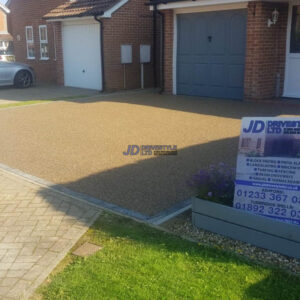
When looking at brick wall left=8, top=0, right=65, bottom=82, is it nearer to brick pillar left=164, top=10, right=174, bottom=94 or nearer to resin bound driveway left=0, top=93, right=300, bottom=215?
brick pillar left=164, top=10, right=174, bottom=94

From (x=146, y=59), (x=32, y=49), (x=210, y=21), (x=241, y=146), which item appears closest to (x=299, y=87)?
(x=210, y=21)

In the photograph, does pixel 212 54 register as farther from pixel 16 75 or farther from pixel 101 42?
pixel 16 75

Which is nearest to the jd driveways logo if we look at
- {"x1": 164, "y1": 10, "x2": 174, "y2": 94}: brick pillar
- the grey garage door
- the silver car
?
the grey garage door

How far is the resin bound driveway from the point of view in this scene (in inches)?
226

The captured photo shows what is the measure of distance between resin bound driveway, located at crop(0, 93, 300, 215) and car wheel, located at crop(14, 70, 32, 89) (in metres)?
5.56

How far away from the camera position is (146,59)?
17266 mm

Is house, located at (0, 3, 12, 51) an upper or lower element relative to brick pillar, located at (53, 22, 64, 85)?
upper

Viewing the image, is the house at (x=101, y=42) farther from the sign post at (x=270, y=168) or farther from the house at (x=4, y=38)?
the house at (x=4, y=38)

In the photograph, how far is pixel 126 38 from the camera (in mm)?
16500

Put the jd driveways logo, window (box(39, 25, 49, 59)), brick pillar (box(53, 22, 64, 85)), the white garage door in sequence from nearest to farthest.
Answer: the jd driveways logo → the white garage door → brick pillar (box(53, 22, 64, 85)) → window (box(39, 25, 49, 59))

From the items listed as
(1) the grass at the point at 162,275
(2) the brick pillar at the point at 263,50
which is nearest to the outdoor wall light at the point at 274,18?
(2) the brick pillar at the point at 263,50

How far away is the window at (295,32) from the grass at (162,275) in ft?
31.9

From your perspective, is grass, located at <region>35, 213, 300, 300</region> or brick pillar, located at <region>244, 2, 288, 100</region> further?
brick pillar, located at <region>244, 2, 288, 100</region>

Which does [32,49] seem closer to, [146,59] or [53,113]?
[146,59]
